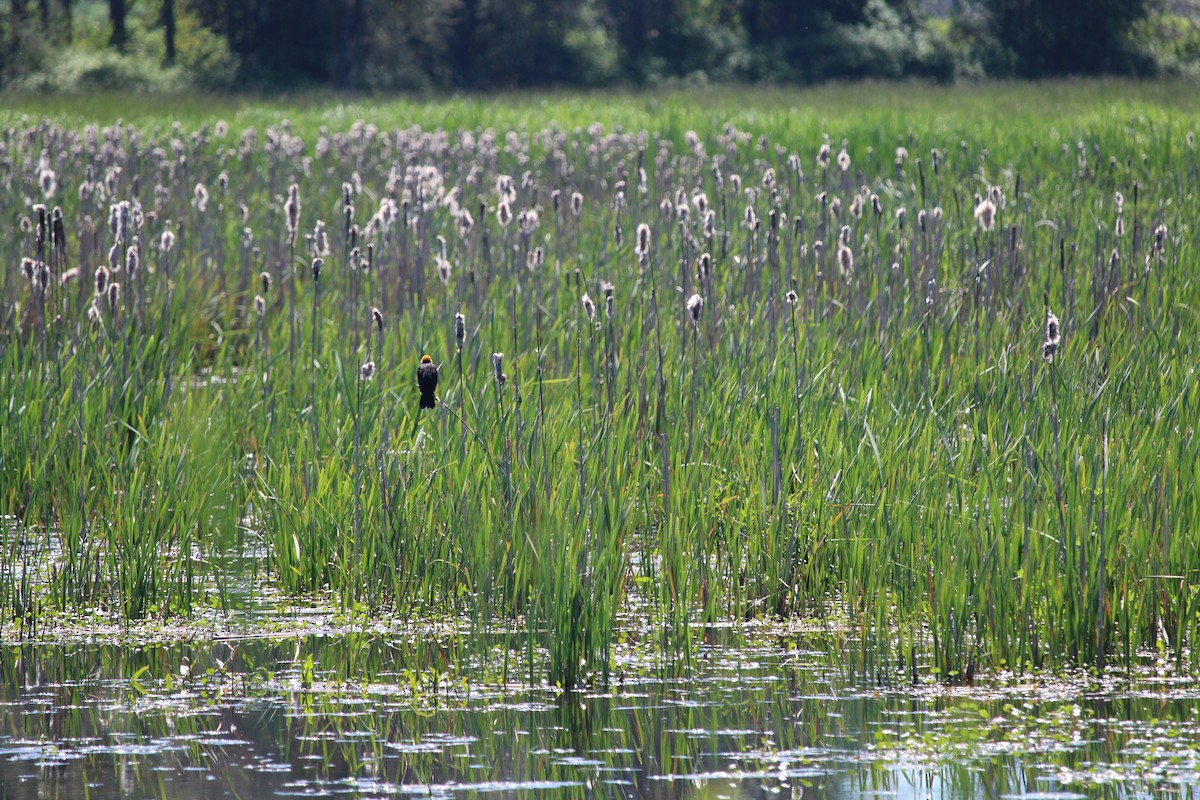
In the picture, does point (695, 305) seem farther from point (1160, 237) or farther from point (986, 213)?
point (1160, 237)

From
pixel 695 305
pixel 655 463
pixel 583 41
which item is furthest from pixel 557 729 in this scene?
pixel 583 41

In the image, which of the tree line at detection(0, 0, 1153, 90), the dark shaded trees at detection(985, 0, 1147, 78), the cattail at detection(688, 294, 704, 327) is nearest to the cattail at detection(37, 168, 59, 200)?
the cattail at detection(688, 294, 704, 327)

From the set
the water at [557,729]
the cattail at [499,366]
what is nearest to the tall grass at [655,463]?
the cattail at [499,366]

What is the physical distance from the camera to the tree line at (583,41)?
42.5 m

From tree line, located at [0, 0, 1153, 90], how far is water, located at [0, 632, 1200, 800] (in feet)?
130

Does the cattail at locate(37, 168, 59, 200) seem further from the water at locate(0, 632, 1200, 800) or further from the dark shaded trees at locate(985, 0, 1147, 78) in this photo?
the dark shaded trees at locate(985, 0, 1147, 78)

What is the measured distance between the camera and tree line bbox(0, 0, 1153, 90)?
1674 inches

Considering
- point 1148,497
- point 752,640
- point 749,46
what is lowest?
point 752,640

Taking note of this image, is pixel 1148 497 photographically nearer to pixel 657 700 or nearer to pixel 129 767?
pixel 657 700

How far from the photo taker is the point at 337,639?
3.40 m

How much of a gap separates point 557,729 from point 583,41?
50.2 metres

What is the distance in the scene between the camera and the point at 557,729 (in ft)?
9.25

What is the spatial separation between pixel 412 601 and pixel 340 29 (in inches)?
1667

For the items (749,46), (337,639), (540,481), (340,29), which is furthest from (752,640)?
(749,46)
